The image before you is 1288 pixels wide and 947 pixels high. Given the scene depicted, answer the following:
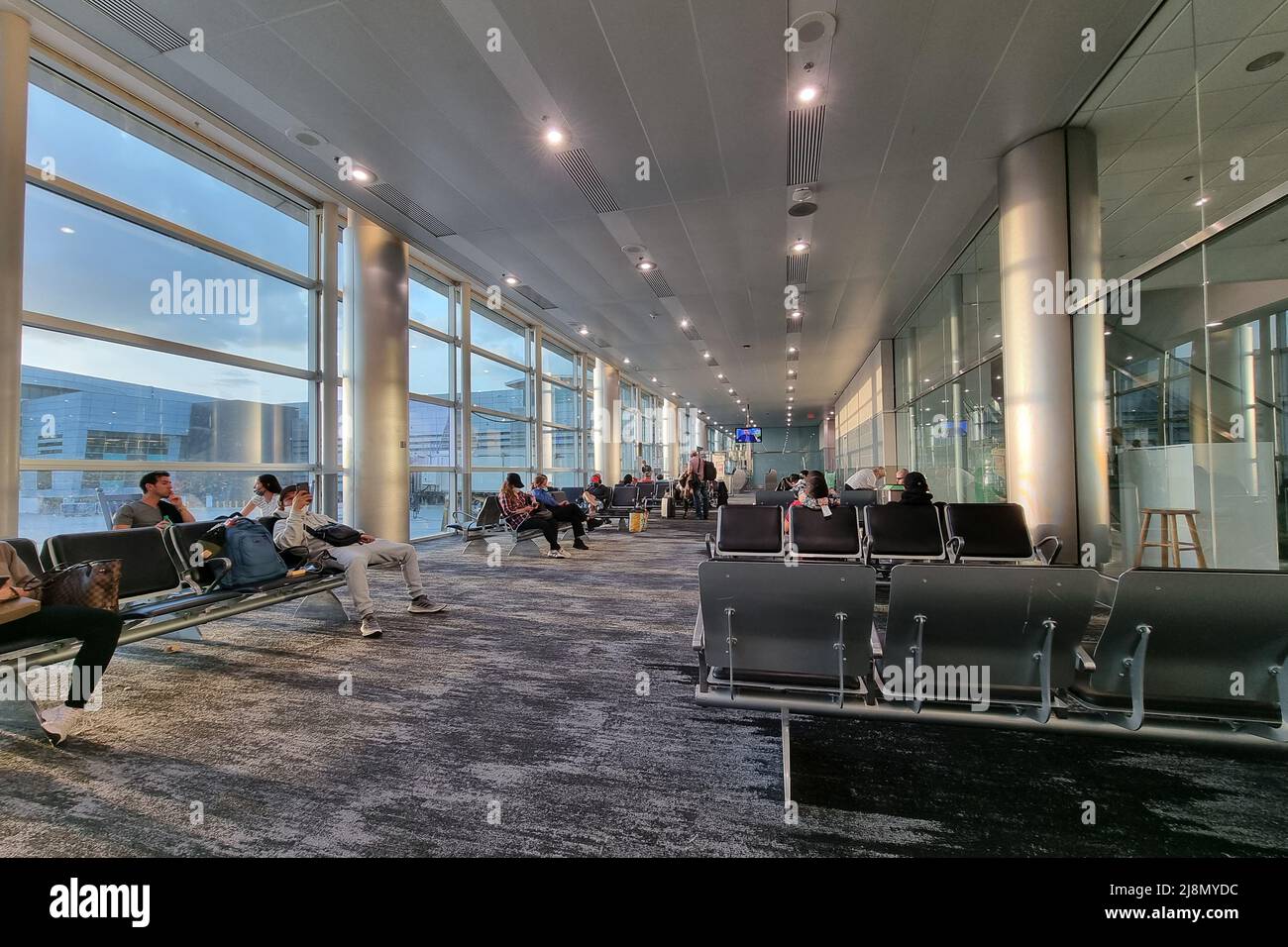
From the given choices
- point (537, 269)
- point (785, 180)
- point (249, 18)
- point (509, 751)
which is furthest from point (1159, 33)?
point (537, 269)

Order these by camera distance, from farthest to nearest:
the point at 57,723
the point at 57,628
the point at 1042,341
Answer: the point at 1042,341 → the point at 57,628 → the point at 57,723

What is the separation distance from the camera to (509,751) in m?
2.38

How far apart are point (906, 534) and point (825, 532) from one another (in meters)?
0.75

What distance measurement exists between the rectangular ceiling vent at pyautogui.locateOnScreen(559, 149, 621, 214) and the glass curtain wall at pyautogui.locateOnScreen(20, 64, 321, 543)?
4286mm

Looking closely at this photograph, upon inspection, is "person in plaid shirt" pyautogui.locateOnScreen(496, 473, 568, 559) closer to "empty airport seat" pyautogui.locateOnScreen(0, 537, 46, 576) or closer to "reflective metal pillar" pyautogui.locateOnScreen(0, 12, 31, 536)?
"reflective metal pillar" pyautogui.locateOnScreen(0, 12, 31, 536)

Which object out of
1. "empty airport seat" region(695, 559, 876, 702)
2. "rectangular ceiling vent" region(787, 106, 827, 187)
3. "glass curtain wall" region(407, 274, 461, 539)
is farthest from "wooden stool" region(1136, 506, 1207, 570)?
"glass curtain wall" region(407, 274, 461, 539)

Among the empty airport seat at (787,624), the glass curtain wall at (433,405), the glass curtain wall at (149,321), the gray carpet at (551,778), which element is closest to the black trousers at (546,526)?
the glass curtain wall at (433,405)

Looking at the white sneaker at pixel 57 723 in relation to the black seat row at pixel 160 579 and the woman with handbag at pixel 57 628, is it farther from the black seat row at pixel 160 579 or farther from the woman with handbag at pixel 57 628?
the black seat row at pixel 160 579

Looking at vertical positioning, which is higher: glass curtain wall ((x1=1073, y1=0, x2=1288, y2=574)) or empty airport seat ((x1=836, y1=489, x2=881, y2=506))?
glass curtain wall ((x1=1073, y1=0, x2=1288, y2=574))

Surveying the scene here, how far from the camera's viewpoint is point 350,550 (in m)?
4.45

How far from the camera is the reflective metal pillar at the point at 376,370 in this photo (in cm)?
762

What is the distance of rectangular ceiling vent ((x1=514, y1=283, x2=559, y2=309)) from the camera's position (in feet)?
33.8

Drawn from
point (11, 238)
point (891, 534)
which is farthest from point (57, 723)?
point (891, 534)

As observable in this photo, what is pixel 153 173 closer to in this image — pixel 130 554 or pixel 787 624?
pixel 130 554
